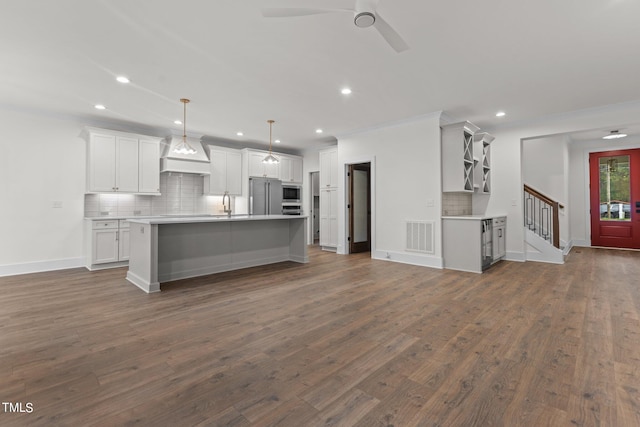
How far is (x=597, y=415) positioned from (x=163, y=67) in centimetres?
474

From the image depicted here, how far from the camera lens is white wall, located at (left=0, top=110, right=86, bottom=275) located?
4898 millimetres

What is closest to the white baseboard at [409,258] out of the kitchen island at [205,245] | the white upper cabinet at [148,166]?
the kitchen island at [205,245]

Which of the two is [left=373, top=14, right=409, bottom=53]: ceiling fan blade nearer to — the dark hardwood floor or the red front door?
the dark hardwood floor

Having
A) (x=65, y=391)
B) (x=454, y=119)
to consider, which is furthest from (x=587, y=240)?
(x=65, y=391)

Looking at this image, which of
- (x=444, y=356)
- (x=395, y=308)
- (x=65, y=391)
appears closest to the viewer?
(x=65, y=391)

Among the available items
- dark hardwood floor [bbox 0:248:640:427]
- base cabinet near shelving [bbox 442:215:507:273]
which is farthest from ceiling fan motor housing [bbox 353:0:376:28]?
base cabinet near shelving [bbox 442:215:507:273]

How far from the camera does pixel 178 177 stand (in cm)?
682

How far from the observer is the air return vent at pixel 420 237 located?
17.6ft

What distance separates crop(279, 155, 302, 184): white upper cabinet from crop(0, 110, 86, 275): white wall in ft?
14.3

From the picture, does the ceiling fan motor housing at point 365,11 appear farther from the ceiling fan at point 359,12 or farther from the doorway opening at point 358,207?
the doorway opening at point 358,207

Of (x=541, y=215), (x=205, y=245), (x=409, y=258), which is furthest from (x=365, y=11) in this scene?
(x=541, y=215)

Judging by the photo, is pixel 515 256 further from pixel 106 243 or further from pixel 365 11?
pixel 106 243

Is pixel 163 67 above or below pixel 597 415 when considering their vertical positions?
above

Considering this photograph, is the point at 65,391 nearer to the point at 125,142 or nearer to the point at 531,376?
the point at 531,376
